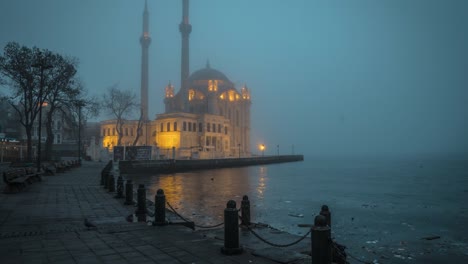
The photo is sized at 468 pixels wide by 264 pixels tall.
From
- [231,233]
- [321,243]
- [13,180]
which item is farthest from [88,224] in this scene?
[13,180]

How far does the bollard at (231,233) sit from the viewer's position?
6.85 m

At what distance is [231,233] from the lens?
695 cm

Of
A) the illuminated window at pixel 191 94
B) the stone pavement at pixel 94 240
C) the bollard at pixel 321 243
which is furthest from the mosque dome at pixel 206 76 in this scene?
the bollard at pixel 321 243

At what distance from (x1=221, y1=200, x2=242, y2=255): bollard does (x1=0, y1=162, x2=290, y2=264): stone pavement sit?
152mm

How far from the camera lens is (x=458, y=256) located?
37.9 feet

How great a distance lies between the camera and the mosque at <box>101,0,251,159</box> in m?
77.8

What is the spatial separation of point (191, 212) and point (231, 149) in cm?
7666

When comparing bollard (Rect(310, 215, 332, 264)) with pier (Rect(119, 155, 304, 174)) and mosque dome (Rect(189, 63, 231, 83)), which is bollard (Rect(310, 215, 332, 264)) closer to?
pier (Rect(119, 155, 304, 174))

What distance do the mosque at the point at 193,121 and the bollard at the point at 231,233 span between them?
60.2 meters

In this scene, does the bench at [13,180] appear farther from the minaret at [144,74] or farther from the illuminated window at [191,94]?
the illuminated window at [191,94]

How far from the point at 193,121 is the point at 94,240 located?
240 feet

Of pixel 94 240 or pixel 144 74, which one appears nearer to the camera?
pixel 94 240

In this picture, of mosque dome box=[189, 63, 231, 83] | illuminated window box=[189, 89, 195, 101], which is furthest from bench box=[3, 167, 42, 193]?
mosque dome box=[189, 63, 231, 83]

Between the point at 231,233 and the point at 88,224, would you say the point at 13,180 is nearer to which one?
the point at 88,224
